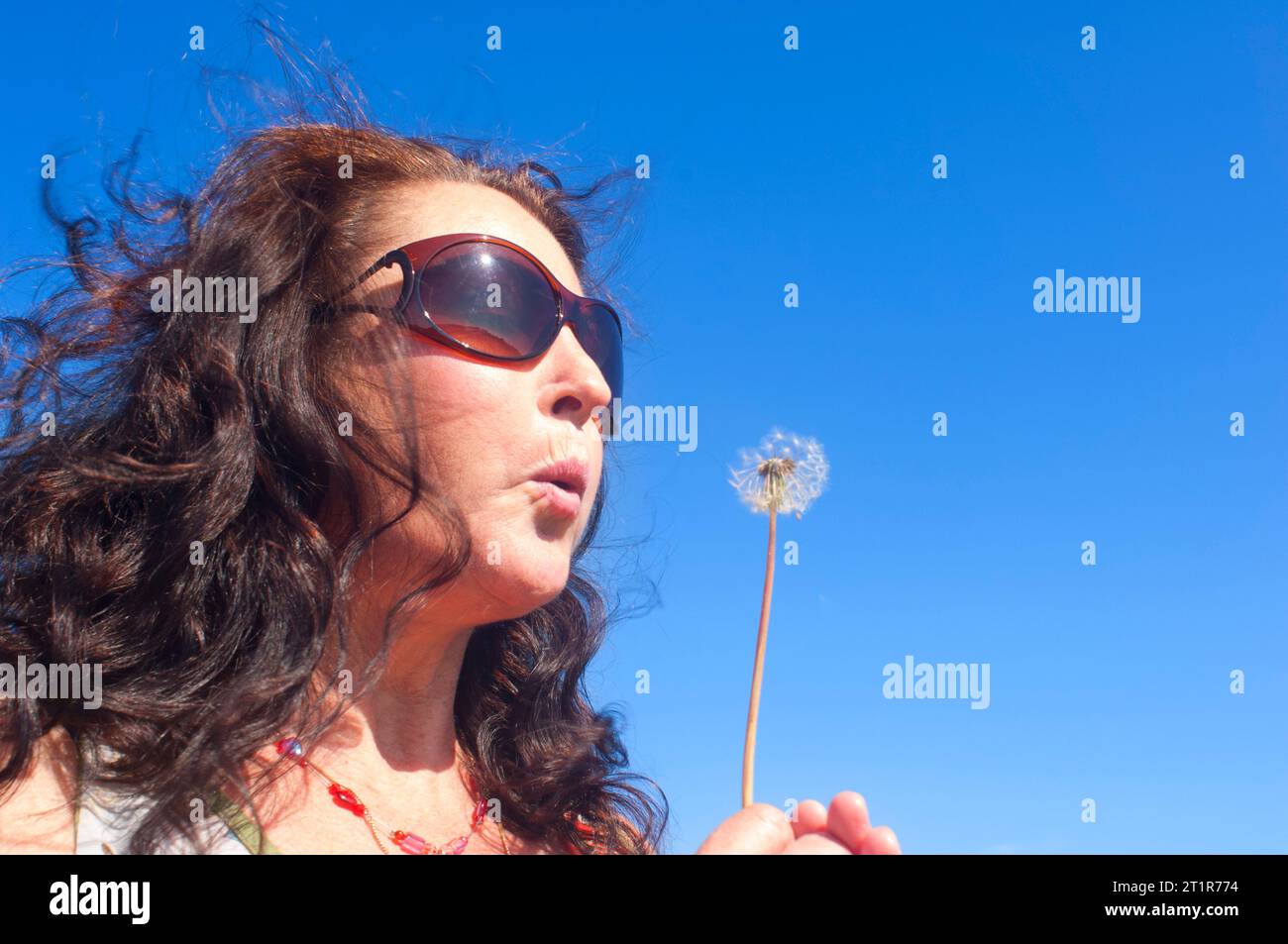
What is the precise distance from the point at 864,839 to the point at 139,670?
1637 mm

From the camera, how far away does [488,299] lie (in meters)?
2.41

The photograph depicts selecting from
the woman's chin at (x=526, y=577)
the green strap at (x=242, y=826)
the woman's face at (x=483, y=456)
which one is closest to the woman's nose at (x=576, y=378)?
the woman's face at (x=483, y=456)

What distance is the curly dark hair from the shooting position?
85.0 inches

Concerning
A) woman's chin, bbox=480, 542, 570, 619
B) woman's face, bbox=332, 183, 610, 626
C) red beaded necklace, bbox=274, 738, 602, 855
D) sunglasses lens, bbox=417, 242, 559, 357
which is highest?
sunglasses lens, bbox=417, 242, 559, 357

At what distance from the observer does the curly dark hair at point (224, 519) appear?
216 centimetres

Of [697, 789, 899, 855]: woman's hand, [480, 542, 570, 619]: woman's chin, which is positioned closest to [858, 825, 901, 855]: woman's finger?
[697, 789, 899, 855]: woman's hand

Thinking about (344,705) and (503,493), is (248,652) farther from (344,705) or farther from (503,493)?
(503,493)

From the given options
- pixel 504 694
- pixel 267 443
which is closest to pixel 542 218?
pixel 267 443

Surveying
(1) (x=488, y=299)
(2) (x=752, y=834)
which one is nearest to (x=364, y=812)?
(2) (x=752, y=834)

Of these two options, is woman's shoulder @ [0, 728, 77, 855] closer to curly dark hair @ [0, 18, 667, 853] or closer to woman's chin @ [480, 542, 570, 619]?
curly dark hair @ [0, 18, 667, 853]

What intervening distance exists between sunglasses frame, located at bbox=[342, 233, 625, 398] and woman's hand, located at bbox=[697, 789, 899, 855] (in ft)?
3.91

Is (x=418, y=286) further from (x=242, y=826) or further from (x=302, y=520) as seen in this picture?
(x=242, y=826)
